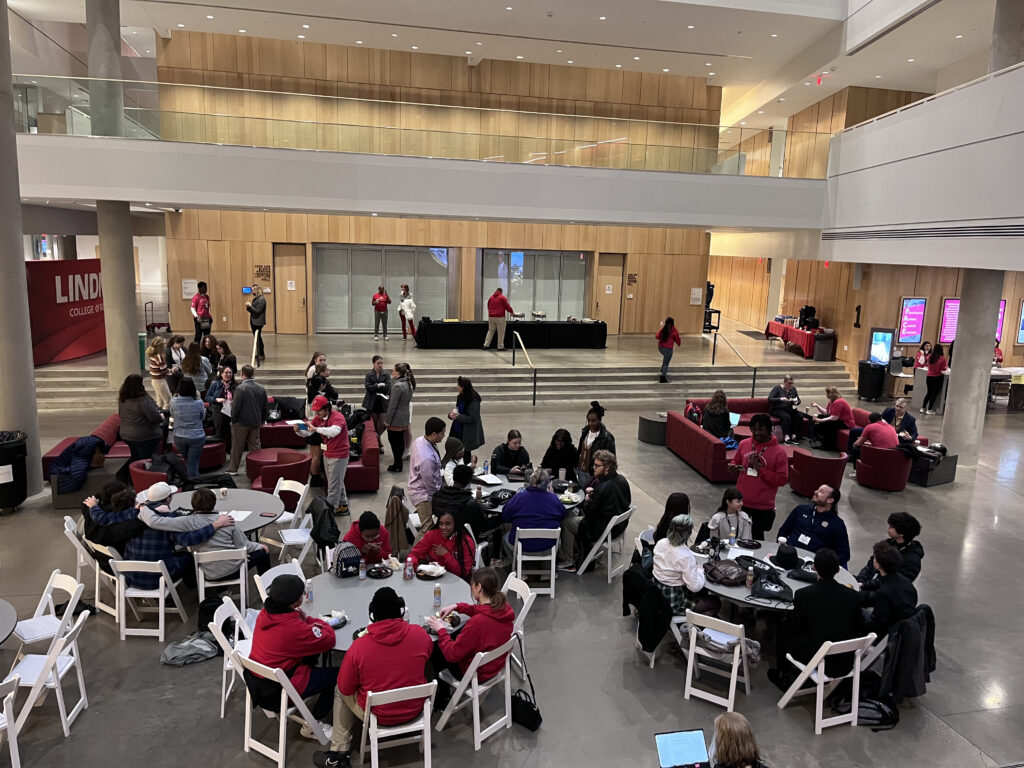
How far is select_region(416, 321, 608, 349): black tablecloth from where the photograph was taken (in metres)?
19.5

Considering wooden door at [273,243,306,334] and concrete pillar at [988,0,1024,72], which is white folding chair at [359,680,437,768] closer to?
concrete pillar at [988,0,1024,72]

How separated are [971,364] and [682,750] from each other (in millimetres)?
11373

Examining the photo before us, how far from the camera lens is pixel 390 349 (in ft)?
63.0

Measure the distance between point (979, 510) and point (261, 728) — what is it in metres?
9.90

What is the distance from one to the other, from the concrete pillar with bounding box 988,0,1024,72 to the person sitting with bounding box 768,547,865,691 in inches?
389

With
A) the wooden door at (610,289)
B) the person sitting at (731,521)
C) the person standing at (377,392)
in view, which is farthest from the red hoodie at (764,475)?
the wooden door at (610,289)

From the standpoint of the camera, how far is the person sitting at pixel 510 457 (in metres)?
8.68

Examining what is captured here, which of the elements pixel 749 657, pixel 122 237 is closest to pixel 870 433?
pixel 749 657

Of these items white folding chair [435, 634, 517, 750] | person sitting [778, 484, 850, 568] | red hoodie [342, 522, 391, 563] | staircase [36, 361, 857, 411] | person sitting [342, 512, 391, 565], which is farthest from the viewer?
staircase [36, 361, 857, 411]

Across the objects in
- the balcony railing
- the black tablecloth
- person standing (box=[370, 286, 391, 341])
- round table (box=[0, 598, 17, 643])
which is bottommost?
round table (box=[0, 598, 17, 643])

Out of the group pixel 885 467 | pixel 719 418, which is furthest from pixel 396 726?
pixel 885 467

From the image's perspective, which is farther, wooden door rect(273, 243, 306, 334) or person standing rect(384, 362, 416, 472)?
wooden door rect(273, 243, 306, 334)

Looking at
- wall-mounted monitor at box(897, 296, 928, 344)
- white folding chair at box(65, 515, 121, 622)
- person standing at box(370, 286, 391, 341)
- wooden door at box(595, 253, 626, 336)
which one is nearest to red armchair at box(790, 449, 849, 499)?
white folding chair at box(65, 515, 121, 622)

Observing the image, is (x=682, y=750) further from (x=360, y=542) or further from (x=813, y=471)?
(x=813, y=471)
